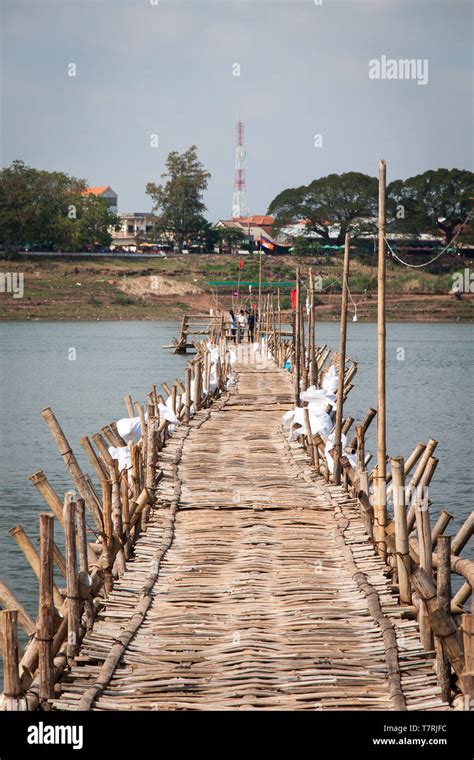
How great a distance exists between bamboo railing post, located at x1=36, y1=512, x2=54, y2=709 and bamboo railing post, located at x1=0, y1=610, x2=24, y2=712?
26 centimetres

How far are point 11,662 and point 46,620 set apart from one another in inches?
26.5

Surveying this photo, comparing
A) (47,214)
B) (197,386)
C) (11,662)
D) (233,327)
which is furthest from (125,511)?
(47,214)

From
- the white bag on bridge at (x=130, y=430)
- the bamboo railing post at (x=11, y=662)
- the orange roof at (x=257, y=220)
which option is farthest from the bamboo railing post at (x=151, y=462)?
the orange roof at (x=257, y=220)

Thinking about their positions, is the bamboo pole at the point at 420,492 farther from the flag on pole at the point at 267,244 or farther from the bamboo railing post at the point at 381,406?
the flag on pole at the point at 267,244

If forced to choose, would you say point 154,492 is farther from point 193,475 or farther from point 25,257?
point 25,257

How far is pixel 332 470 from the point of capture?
49.2 feet

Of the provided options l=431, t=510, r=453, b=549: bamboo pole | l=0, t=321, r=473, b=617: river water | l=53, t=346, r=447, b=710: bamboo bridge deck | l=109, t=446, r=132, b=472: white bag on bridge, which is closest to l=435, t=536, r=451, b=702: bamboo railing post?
l=53, t=346, r=447, b=710: bamboo bridge deck

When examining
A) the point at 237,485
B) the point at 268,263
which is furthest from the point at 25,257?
the point at 237,485

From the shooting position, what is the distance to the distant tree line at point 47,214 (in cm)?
10006

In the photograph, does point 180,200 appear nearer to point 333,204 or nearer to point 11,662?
point 333,204

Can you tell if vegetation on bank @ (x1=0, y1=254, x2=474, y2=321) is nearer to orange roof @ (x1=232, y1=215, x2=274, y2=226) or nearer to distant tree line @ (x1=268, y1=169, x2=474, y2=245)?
distant tree line @ (x1=268, y1=169, x2=474, y2=245)

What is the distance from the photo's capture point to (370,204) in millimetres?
107875

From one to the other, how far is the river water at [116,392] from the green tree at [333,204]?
2186 cm
